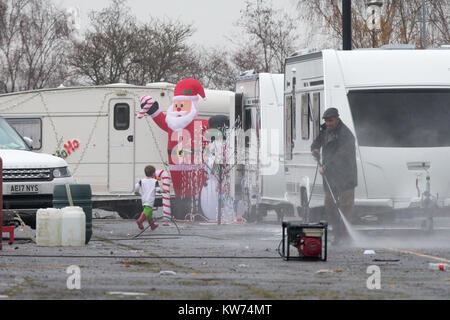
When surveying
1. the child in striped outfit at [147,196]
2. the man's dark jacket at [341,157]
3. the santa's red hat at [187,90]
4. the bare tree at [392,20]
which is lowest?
the child in striped outfit at [147,196]

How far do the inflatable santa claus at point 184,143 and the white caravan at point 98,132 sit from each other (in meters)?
0.33

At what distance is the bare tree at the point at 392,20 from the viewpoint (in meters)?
43.0

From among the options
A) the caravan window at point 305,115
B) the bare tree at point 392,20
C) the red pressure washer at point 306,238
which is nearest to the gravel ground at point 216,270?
the red pressure washer at point 306,238

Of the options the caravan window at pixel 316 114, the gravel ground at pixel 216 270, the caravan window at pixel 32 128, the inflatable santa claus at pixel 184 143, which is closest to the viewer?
the gravel ground at pixel 216 270

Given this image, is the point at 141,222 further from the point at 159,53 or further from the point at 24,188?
the point at 159,53

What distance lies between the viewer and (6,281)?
11125 mm

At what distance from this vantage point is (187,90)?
26.8 m

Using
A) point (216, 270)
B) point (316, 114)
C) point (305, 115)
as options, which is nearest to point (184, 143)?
point (305, 115)

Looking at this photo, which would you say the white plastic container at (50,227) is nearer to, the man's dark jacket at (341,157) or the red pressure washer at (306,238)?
the red pressure washer at (306,238)

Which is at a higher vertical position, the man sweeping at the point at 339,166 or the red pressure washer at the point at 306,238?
the man sweeping at the point at 339,166

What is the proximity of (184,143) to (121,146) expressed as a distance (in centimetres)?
139

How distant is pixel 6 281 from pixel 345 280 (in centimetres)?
311
